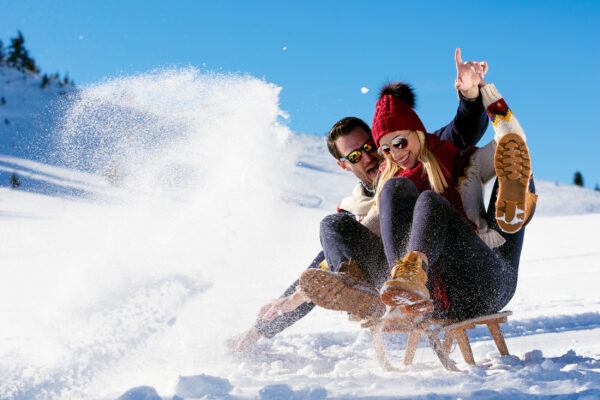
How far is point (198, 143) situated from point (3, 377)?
2.32 meters

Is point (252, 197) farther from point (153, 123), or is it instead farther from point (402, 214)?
point (402, 214)

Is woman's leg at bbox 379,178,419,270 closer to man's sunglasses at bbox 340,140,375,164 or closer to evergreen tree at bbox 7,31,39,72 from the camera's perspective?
man's sunglasses at bbox 340,140,375,164

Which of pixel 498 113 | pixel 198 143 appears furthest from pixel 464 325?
pixel 198 143

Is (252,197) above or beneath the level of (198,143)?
beneath

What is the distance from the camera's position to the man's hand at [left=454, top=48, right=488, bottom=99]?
2.01 metres

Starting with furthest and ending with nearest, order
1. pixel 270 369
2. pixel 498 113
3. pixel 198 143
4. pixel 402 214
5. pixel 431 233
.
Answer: pixel 198 143 → pixel 270 369 → pixel 498 113 → pixel 402 214 → pixel 431 233

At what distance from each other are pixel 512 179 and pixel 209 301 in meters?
2.51

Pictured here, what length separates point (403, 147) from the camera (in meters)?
2.05

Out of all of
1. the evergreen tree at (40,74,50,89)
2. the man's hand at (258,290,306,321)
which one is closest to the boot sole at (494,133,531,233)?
the man's hand at (258,290,306,321)

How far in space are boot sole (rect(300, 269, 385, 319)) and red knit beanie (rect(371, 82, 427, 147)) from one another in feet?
2.02

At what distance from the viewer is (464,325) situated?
1.94 metres

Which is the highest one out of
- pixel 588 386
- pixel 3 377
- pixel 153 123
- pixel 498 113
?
pixel 153 123

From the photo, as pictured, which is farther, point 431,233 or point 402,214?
point 402,214

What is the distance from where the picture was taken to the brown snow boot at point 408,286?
5.17 ft
